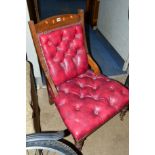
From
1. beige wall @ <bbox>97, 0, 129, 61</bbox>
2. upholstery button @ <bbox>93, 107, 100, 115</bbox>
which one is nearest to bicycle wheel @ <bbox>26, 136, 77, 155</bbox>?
upholstery button @ <bbox>93, 107, 100, 115</bbox>

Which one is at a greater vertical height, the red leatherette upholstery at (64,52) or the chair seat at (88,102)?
the red leatherette upholstery at (64,52)

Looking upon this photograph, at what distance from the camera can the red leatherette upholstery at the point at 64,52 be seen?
4.96ft

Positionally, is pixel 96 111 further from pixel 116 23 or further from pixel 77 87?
pixel 116 23

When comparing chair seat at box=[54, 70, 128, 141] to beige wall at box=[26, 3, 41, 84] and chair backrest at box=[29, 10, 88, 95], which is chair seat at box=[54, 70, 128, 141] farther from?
beige wall at box=[26, 3, 41, 84]

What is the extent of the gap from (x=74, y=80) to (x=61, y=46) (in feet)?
1.03

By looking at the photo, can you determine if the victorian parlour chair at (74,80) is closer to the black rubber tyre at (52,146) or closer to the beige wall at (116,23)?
the black rubber tyre at (52,146)

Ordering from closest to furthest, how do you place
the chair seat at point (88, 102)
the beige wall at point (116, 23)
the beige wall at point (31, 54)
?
the chair seat at point (88, 102) < the beige wall at point (31, 54) < the beige wall at point (116, 23)

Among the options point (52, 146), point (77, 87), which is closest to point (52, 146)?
point (52, 146)

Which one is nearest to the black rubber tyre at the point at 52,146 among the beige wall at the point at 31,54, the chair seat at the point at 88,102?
the chair seat at the point at 88,102

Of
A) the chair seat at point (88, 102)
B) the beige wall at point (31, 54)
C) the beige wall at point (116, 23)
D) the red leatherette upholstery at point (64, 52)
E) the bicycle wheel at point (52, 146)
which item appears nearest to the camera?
the bicycle wheel at point (52, 146)

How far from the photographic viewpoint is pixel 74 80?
1724 mm

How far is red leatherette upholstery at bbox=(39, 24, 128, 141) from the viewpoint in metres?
1.42
